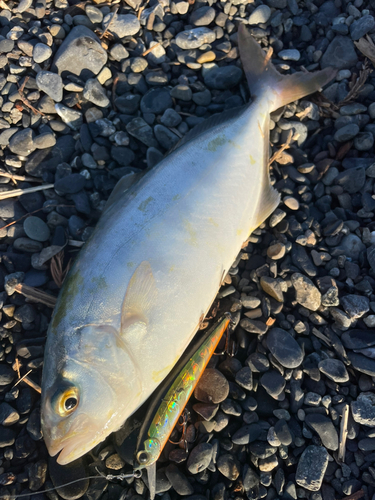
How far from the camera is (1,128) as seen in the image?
9.84 feet

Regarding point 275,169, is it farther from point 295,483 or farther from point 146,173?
point 295,483

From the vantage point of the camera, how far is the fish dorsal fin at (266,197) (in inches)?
108

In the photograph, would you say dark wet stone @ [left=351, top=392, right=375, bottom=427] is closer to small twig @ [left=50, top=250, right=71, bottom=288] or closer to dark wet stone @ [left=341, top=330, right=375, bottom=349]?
dark wet stone @ [left=341, top=330, right=375, bottom=349]


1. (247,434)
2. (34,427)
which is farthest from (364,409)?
(34,427)

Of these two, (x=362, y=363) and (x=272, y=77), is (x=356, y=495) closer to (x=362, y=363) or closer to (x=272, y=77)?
(x=362, y=363)

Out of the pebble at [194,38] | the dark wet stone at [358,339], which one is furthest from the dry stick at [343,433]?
the pebble at [194,38]

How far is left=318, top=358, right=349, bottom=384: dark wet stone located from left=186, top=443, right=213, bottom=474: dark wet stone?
1.02 metres

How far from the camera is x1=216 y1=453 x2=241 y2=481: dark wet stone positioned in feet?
7.50

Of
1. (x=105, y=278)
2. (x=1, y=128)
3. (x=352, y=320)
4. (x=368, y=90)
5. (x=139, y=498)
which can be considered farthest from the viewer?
(x=368, y=90)

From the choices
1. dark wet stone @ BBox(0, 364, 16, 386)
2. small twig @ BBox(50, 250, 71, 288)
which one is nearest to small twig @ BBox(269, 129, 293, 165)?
small twig @ BBox(50, 250, 71, 288)

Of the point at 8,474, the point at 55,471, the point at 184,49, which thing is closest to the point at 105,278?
the point at 55,471

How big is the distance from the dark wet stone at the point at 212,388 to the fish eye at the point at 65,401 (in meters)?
0.97

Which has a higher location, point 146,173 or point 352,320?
point 146,173

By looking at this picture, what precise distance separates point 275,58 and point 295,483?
3.77m
